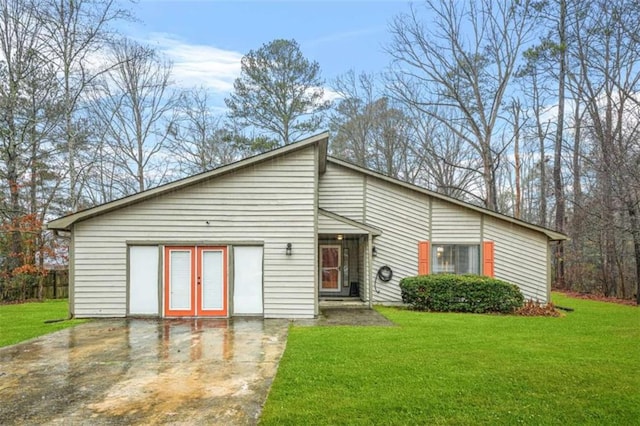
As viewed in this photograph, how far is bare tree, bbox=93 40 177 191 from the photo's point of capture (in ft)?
68.1

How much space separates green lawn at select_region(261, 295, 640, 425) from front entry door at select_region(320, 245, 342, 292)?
5.38m

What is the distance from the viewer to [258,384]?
16.3 ft

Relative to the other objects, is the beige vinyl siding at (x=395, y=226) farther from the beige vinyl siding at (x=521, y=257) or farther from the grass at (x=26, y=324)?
the grass at (x=26, y=324)

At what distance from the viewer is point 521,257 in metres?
12.5

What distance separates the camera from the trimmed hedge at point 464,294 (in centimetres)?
1088

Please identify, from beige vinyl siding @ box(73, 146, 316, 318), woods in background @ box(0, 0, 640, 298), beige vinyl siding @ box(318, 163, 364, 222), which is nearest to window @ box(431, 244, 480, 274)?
beige vinyl siding @ box(318, 163, 364, 222)

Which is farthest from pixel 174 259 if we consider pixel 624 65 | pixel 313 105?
pixel 624 65

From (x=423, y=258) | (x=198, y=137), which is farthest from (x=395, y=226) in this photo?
(x=198, y=137)

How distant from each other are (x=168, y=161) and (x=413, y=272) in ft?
52.2

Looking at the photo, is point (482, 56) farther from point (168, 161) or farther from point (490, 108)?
point (168, 161)

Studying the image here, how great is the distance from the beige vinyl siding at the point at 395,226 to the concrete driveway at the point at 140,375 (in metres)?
4.89

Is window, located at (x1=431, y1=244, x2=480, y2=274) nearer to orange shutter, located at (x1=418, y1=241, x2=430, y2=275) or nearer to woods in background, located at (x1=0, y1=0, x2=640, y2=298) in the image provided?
orange shutter, located at (x1=418, y1=241, x2=430, y2=275)

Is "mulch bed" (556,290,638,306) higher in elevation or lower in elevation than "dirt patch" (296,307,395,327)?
lower

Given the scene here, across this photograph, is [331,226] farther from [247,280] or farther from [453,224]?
[453,224]
